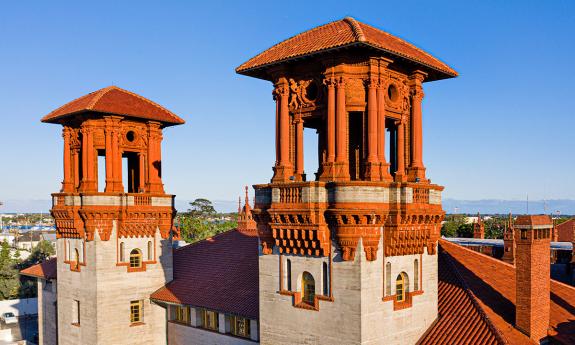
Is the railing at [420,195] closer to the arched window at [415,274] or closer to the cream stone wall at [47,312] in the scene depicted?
the arched window at [415,274]

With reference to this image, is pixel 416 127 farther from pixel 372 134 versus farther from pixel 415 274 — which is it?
pixel 415 274

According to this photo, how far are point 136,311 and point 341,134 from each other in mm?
20933

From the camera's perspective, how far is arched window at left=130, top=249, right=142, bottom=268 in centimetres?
3584

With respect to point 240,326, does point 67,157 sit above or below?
above

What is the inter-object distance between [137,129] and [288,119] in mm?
16132

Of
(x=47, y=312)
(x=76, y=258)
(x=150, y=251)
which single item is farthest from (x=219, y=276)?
(x=47, y=312)

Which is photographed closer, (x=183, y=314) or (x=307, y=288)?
(x=307, y=288)

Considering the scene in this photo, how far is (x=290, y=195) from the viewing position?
22547mm

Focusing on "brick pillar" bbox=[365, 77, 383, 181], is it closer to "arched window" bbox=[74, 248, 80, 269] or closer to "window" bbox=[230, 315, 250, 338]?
"window" bbox=[230, 315, 250, 338]

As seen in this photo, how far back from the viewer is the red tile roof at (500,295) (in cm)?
2311

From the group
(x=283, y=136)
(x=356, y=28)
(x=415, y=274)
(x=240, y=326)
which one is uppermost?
(x=356, y=28)

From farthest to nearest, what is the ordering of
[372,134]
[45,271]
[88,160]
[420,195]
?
1. [45,271]
2. [88,160]
3. [420,195]
4. [372,134]

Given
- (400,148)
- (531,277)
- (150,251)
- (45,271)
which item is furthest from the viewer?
(45,271)

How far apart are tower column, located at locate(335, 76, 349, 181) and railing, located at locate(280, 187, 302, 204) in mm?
1674
